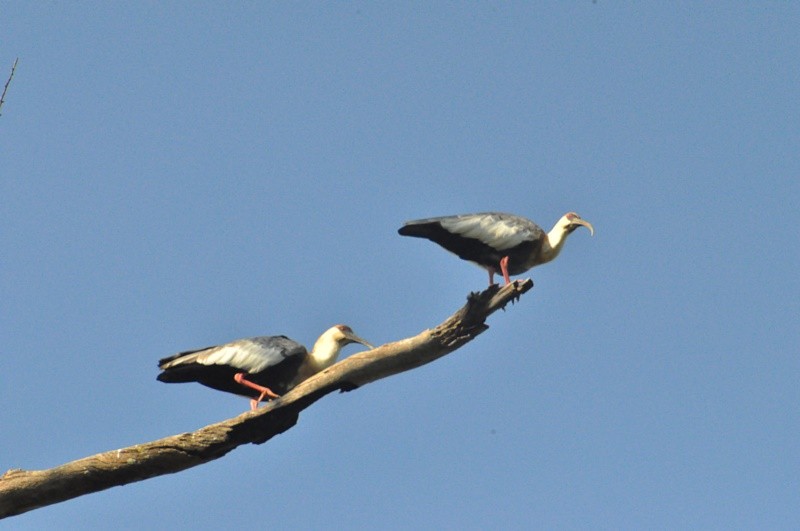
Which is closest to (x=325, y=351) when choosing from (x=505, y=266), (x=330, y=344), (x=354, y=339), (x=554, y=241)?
(x=330, y=344)

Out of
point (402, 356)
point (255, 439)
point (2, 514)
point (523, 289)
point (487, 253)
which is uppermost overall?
point (487, 253)

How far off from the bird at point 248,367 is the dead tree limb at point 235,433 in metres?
1.19

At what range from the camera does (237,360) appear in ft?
38.8

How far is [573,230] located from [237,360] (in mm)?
3894

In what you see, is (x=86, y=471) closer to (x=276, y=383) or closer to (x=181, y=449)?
(x=181, y=449)

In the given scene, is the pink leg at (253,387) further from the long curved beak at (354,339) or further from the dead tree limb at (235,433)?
the dead tree limb at (235,433)

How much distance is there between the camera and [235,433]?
33.3ft

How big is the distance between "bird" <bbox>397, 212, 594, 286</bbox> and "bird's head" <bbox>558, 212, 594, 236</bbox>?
1.37 ft

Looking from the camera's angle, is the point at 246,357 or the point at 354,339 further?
the point at 354,339

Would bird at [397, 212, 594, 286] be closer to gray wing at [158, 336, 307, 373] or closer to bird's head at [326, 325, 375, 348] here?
bird's head at [326, 325, 375, 348]

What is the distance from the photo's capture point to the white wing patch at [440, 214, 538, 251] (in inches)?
485

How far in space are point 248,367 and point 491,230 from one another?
2.79 m

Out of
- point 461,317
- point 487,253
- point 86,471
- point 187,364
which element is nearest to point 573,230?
point 487,253

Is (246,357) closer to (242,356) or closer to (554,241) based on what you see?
(242,356)
